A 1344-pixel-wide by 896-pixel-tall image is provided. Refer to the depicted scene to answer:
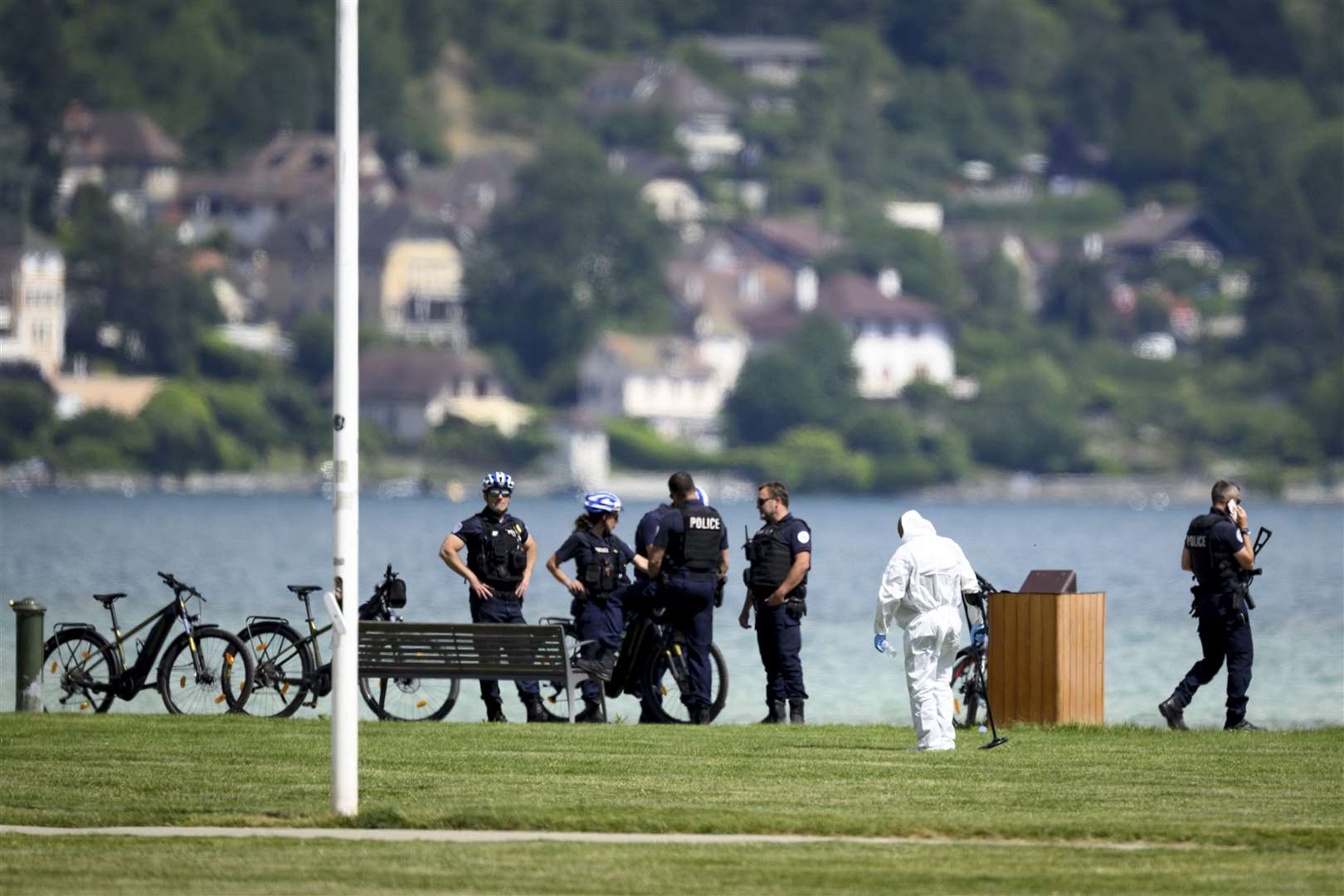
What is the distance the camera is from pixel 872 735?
61.1ft

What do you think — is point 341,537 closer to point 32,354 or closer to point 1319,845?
point 1319,845

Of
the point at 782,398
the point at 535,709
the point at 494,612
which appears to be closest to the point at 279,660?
the point at 494,612

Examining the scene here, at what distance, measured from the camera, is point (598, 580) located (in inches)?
798

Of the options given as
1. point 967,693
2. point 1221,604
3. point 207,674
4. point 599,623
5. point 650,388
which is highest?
point 650,388

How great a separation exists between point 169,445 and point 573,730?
502 feet

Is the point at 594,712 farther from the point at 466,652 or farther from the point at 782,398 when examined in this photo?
the point at 782,398

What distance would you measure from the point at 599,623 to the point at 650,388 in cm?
17173

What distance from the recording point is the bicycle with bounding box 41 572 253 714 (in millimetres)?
19969

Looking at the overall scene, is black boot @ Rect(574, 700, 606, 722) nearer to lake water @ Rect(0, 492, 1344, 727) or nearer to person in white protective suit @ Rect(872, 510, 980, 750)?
person in white protective suit @ Rect(872, 510, 980, 750)

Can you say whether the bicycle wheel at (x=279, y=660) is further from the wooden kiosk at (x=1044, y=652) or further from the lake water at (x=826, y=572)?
the lake water at (x=826, y=572)

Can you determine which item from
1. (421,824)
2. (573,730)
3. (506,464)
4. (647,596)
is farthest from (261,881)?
(506,464)

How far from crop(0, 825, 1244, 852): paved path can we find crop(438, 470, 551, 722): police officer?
6806 mm

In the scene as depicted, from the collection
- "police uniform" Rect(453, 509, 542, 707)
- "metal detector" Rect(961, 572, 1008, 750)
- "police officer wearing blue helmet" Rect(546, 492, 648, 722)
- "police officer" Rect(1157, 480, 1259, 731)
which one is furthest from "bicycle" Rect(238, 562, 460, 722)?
"police officer" Rect(1157, 480, 1259, 731)

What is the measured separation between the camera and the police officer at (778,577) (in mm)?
19500
